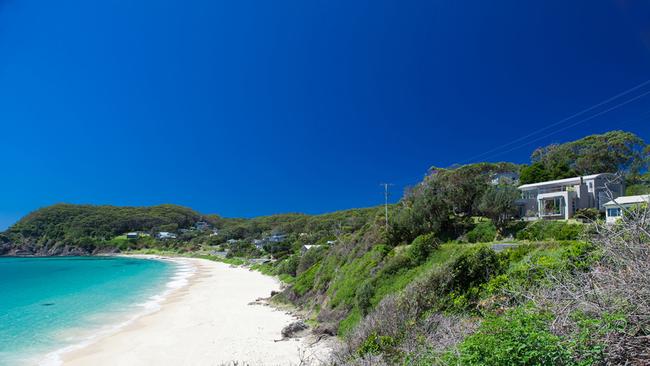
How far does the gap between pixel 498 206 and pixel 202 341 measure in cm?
Result: 1805

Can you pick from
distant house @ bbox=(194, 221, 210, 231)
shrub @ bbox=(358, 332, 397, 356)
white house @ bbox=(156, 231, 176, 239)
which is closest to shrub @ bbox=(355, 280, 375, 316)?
shrub @ bbox=(358, 332, 397, 356)

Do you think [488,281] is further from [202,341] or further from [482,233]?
[202,341]

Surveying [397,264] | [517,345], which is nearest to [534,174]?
[397,264]

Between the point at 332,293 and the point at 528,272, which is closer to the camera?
the point at 528,272

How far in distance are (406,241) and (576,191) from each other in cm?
1674

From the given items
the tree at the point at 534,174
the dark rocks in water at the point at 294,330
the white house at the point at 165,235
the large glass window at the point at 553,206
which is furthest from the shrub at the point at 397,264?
the white house at the point at 165,235

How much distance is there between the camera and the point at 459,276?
1080 cm

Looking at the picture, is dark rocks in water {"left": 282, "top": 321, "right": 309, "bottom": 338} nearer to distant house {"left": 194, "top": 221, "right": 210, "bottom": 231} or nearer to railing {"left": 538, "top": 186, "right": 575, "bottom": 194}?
railing {"left": 538, "top": 186, "right": 575, "bottom": 194}

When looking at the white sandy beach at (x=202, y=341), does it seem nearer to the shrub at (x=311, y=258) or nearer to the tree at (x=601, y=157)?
the shrub at (x=311, y=258)

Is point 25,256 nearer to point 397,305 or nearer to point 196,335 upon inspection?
point 196,335

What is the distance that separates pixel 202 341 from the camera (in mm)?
15430

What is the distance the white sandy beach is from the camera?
13.0 m

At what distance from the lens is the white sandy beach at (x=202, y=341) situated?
42.8 ft

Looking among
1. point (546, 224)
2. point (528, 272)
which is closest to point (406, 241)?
point (546, 224)
